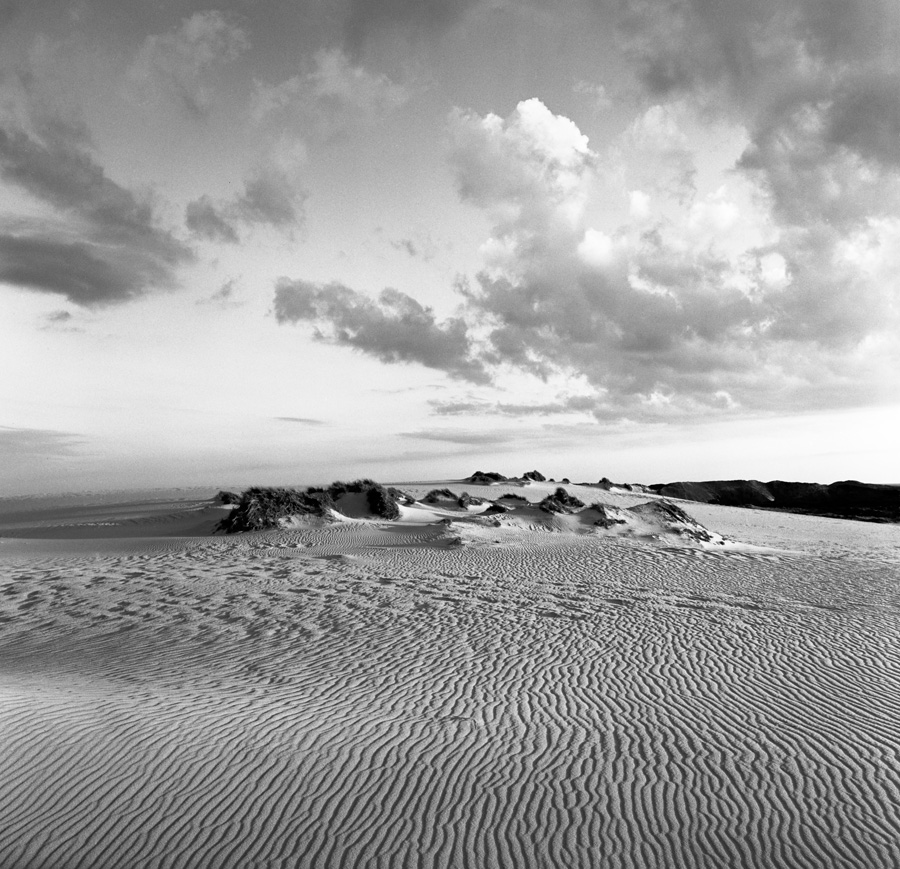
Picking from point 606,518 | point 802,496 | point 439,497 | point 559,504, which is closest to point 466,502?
point 439,497

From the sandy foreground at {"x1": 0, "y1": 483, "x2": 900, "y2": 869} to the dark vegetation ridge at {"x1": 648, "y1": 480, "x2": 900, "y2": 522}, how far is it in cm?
3296

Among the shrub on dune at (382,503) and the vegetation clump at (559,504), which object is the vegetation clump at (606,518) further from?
the shrub on dune at (382,503)

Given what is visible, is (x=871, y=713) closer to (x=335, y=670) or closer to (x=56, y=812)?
(x=335, y=670)

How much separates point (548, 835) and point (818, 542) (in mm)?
25417

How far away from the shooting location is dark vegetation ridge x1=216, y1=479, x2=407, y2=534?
2300 centimetres

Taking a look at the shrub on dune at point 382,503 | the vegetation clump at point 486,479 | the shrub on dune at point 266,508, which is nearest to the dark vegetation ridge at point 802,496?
the vegetation clump at point 486,479

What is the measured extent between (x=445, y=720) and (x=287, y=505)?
18.3 m

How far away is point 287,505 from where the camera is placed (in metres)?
24.1

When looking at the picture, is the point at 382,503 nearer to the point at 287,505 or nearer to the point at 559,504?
the point at 287,505

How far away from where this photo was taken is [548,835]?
4.77 meters

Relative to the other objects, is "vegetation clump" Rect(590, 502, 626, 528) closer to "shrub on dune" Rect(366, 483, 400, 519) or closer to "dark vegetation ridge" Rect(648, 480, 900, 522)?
"shrub on dune" Rect(366, 483, 400, 519)

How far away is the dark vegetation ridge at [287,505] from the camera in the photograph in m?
23.0

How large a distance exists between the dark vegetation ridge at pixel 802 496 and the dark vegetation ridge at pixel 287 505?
105 ft

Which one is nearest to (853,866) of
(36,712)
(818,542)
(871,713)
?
(871,713)
